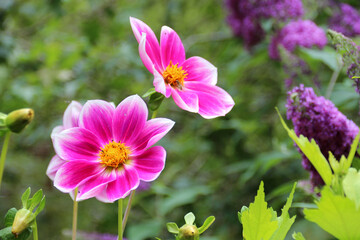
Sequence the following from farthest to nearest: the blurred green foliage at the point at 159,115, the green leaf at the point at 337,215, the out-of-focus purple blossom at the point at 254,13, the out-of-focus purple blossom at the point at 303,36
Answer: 1. the blurred green foliage at the point at 159,115
2. the out-of-focus purple blossom at the point at 254,13
3. the out-of-focus purple blossom at the point at 303,36
4. the green leaf at the point at 337,215

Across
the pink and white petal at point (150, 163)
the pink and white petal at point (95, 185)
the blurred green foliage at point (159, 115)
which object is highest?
the pink and white petal at point (150, 163)

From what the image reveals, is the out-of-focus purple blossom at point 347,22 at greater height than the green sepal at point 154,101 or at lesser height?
lesser

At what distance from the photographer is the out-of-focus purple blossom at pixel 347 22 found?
88cm

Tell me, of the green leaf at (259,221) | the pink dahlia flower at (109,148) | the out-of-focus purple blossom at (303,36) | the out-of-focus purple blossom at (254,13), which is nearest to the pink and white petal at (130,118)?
the pink dahlia flower at (109,148)

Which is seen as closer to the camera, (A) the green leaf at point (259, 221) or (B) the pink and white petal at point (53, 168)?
(A) the green leaf at point (259, 221)

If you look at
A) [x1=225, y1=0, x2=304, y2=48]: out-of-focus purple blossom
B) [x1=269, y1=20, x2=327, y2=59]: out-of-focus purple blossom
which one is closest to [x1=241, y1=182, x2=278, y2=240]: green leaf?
[x1=269, y1=20, x2=327, y2=59]: out-of-focus purple blossom

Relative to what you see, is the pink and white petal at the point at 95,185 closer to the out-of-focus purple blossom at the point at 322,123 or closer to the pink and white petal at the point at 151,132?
the pink and white petal at the point at 151,132

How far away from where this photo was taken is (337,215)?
0.91ft

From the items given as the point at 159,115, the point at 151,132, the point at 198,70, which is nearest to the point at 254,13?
the point at 159,115

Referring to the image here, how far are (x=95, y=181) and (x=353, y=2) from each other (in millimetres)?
915

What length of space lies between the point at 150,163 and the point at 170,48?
134 mm

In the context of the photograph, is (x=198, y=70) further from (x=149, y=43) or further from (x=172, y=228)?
(x=172, y=228)

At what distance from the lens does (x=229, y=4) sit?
45.4 inches

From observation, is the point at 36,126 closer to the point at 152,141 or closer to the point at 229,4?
the point at 229,4
